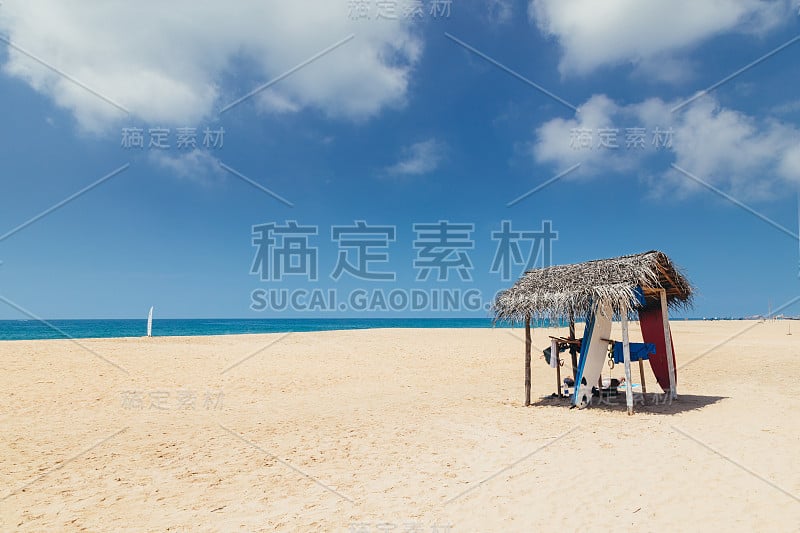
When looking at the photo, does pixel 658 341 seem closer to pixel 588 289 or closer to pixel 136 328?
pixel 588 289

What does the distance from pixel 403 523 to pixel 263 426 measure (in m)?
4.50

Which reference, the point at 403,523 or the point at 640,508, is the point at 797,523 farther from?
the point at 403,523

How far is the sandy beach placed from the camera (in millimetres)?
4219

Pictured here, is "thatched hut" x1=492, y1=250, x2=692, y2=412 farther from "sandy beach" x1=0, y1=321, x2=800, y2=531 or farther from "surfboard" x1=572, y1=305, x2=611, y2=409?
"sandy beach" x1=0, y1=321, x2=800, y2=531

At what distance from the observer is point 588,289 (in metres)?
8.25

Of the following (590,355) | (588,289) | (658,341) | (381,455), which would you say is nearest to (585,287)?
(588,289)

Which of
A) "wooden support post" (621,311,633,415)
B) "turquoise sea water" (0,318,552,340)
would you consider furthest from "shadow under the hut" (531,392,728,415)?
"turquoise sea water" (0,318,552,340)

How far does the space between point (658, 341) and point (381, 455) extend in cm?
739

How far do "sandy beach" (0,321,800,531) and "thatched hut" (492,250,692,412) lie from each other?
190cm

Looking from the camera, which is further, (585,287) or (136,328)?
(136,328)

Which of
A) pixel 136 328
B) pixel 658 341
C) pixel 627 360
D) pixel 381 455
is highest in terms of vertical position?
pixel 658 341

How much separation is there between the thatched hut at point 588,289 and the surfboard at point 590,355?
288 mm

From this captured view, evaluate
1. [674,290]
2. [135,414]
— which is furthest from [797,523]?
[135,414]

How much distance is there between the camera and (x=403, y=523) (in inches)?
161
